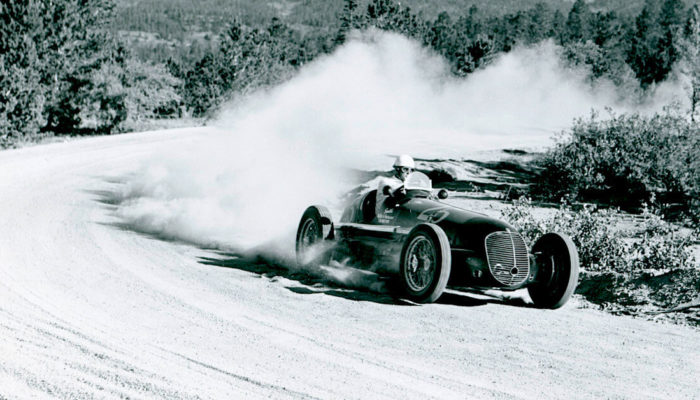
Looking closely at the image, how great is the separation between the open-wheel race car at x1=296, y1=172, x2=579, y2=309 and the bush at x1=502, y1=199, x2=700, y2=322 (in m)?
1.17

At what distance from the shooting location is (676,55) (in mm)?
76312

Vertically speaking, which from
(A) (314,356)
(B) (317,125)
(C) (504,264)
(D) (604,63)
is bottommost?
(A) (314,356)

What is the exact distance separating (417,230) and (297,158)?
10492 millimetres

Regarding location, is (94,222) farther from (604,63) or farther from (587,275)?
(604,63)

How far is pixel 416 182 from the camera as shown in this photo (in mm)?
10750

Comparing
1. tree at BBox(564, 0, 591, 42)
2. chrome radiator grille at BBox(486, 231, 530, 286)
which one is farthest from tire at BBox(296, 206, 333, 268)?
tree at BBox(564, 0, 591, 42)

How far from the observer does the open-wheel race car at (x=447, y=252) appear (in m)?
9.17

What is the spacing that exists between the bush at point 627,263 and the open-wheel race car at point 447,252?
1172 millimetres

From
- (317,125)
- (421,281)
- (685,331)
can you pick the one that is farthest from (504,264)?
(317,125)

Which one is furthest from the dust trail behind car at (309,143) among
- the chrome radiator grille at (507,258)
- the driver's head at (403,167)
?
the chrome radiator grille at (507,258)

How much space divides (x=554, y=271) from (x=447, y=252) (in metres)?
1.53

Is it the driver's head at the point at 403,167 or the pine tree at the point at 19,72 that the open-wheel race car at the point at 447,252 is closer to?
the driver's head at the point at 403,167

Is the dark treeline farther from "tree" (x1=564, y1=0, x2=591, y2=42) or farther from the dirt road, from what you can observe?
the dirt road

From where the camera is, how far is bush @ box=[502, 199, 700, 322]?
10312 millimetres
